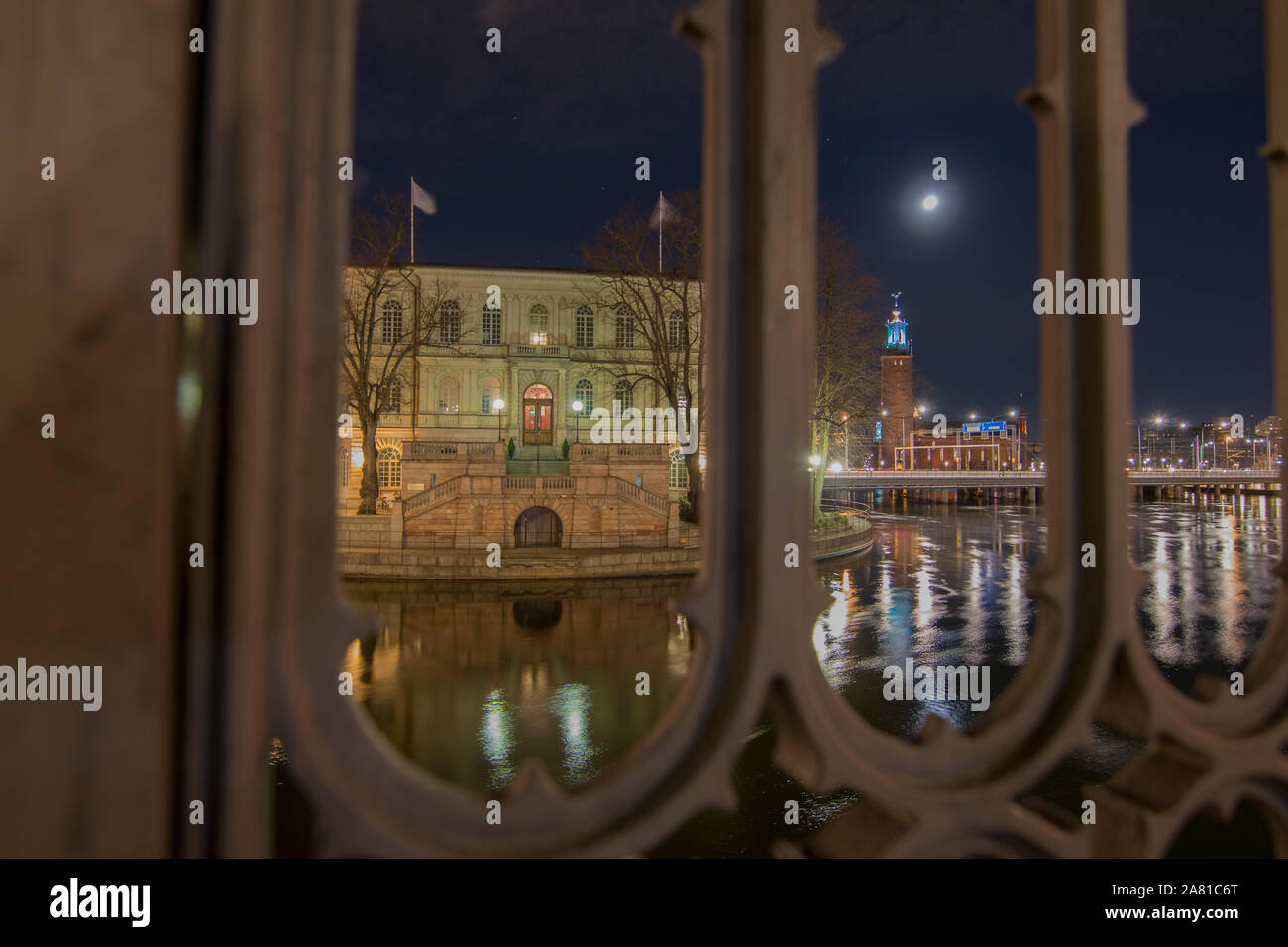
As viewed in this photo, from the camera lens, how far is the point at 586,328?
42.8 m

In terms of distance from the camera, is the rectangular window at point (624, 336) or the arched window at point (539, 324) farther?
the arched window at point (539, 324)

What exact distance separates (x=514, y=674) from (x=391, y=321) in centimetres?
3108

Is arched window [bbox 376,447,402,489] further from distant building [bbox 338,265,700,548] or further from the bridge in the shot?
the bridge

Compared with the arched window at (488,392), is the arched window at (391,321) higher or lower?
higher

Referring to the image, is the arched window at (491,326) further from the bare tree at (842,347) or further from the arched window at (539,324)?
the bare tree at (842,347)

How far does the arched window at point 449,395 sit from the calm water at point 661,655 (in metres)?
24.0

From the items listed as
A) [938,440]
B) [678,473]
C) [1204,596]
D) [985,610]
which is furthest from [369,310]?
[938,440]

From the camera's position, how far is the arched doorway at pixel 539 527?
2397 centimetres

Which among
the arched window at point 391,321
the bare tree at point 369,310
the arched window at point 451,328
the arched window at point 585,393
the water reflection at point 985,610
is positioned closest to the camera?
the water reflection at point 985,610

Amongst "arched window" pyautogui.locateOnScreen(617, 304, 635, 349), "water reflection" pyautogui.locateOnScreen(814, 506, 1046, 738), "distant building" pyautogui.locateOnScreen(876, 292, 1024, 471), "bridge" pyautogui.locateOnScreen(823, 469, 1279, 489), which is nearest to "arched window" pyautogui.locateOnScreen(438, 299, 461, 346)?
"arched window" pyautogui.locateOnScreen(617, 304, 635, 349)

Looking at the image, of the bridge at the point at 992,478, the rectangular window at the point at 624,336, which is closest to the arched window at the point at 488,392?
the rectangular window at the point at 624,336

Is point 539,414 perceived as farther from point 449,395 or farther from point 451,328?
point 451,328

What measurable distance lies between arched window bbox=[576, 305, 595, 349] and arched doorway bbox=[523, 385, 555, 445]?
13.1 feet
